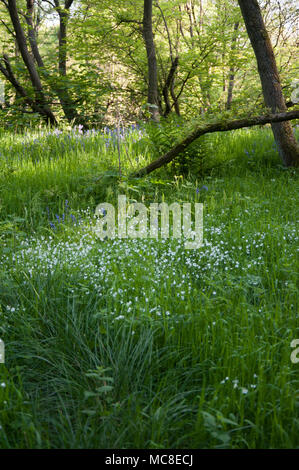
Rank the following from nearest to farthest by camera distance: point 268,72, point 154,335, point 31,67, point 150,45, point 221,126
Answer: point 154,335 < point 221,126 < point 268,72 < point 150,45 < point 31,67

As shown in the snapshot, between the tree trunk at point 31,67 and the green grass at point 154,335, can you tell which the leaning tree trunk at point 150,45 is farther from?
the green grass at point 154,335

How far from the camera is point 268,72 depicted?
558cm

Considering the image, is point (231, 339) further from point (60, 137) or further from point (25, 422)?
point (60, 137)

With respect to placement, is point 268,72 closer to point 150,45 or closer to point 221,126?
point 221,126

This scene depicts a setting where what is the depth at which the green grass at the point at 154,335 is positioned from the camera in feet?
5.43

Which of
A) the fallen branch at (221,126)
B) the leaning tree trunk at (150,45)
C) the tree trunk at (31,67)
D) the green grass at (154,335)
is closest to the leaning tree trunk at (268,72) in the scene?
the fallen branch at (221,126)

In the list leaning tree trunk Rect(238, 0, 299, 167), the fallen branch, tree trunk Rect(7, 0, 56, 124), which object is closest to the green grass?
the fallen branch

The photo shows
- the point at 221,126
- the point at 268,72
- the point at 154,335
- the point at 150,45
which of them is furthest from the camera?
the point at 150,45

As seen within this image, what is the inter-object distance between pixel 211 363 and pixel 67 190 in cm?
357

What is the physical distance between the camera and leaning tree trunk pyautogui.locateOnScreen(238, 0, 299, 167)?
5.45 m

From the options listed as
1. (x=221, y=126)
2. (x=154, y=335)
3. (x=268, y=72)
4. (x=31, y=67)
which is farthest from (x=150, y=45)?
(x=154, y=335)

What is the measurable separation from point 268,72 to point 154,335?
4.97m
